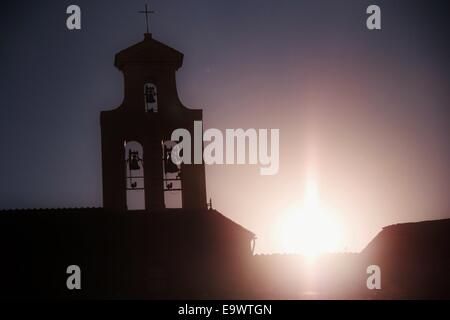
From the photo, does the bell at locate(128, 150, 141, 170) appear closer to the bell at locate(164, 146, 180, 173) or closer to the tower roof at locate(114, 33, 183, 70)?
the bell at locate(164, 146, 180, 173)

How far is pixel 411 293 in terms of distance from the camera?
20.7m

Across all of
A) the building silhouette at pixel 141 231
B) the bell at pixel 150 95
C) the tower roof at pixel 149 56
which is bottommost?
the building silhouette at pixel 141 231

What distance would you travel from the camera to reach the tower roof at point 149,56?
1545 cm

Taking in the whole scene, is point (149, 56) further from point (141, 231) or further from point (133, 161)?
point (141, 231)

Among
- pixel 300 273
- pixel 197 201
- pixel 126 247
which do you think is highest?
pixel 197 201

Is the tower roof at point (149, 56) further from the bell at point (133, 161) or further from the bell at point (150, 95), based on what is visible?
the bell at point (133, 161)

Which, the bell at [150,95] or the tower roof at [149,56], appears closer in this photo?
the tower roof at [149,56]

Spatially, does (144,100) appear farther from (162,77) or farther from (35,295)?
(35,295)

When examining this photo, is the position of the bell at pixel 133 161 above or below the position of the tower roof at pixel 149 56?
below

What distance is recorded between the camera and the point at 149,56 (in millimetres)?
15484

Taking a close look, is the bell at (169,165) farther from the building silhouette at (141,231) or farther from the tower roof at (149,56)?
the tower roof at (149,56)
